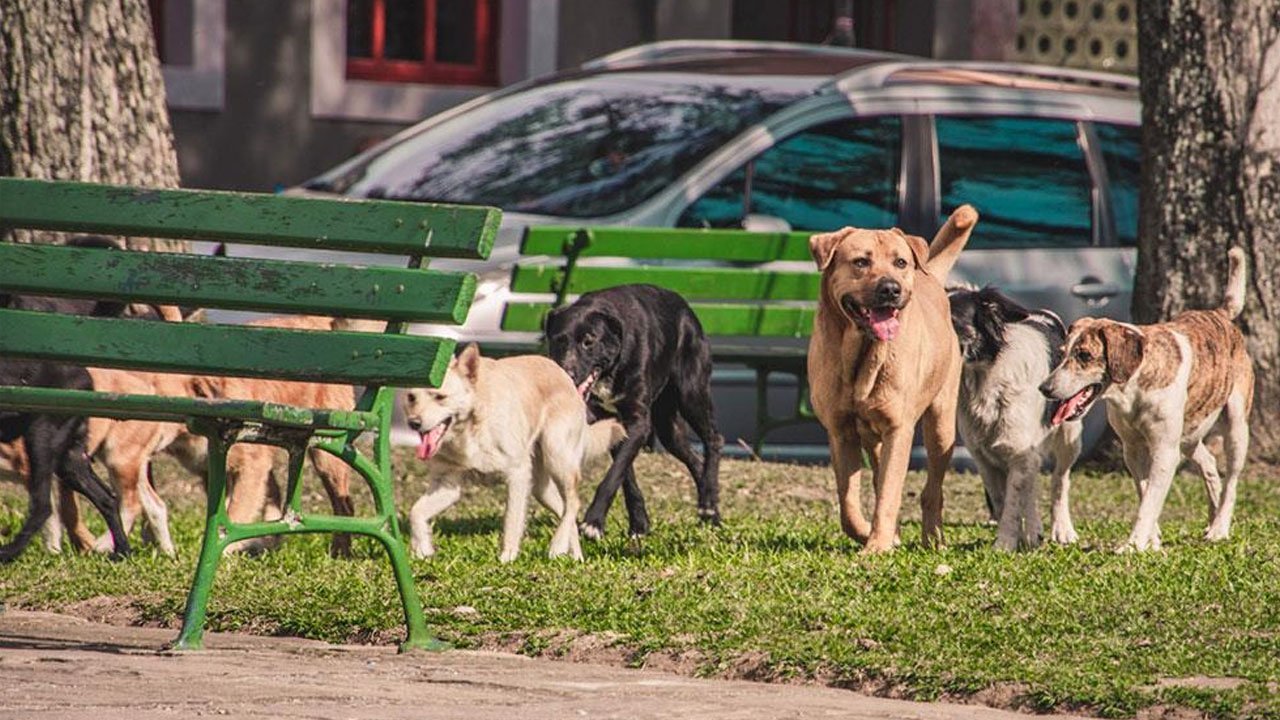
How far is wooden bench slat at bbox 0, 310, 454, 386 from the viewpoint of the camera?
662 centimetres

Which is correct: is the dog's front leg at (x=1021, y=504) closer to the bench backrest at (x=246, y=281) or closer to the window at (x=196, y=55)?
the bench backrest at (x=246, y=281)

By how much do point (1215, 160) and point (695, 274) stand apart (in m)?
2.88

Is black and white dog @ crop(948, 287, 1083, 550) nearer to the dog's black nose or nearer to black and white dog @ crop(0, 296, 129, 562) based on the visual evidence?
the dog's black nose

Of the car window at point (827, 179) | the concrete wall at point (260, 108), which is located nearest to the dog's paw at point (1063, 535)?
the car window at point (827, 179)

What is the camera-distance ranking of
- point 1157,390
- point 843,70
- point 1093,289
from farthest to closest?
point 843,70 → point 1093,289 → point 1157,390

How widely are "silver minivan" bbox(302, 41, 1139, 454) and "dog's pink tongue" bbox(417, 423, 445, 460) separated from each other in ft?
11.3

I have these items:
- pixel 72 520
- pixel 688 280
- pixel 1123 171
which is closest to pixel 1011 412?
pixel 688 280

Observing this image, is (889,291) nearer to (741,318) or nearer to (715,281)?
(715,281)

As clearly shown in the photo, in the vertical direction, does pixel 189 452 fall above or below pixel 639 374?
below

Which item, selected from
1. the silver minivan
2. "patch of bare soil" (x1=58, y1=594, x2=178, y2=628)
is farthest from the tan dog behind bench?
the silver minivan

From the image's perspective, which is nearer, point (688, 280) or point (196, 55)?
point (688, 280)

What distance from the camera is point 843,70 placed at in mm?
13930

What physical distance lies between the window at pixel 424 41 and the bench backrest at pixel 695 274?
8.95m

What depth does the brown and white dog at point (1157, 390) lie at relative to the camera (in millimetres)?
8516
